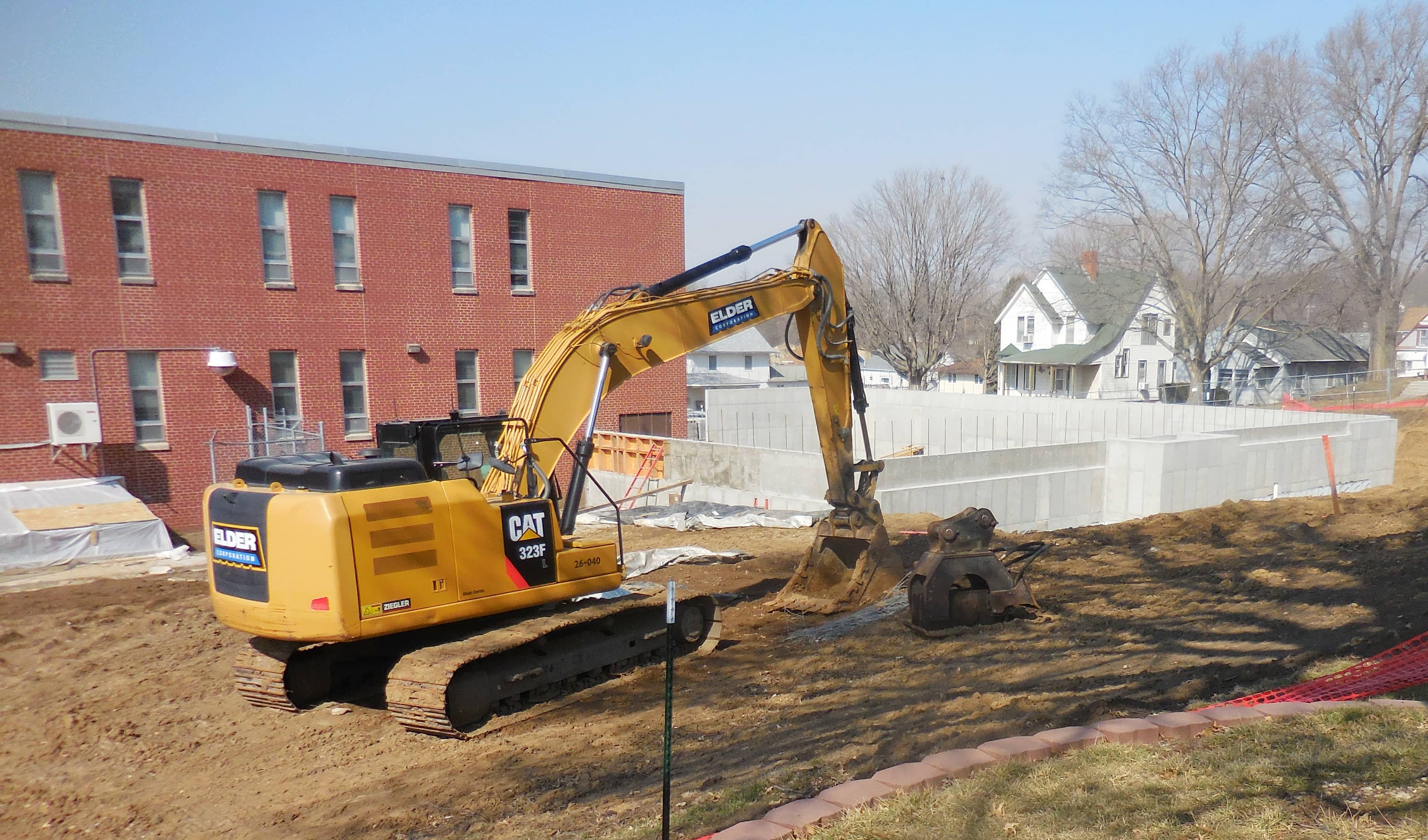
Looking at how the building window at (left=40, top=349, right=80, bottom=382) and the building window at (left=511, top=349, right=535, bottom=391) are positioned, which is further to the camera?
the building window at (left=511, top=349, right=535, bottom=391)

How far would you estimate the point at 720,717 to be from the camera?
7.43 m

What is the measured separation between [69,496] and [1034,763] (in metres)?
17.3

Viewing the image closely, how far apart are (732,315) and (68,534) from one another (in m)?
11.9

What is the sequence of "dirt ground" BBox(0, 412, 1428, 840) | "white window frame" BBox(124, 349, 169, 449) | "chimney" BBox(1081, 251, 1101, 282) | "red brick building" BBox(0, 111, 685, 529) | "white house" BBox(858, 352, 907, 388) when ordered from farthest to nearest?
"white house" BBox(858, 352, 907, 388)
"chimney" BBox(1081, 251, 1101, 282)
"white window frame" BBox(124, 349, 169, 449)
"red brick building" BBox(0, 111, 685, 529)
"dirt ground" BBox(0, 412, 1428, 840)

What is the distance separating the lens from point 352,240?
69.7 ft

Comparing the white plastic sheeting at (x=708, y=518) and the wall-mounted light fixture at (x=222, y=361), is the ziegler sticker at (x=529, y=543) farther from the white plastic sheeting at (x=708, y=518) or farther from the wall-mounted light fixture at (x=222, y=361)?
the wall-mounted light fixture at (x=222, y=361)

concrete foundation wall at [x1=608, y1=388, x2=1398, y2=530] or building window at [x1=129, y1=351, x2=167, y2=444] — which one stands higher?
building window at [x1=129, y1=351, x2=167, y2=444]

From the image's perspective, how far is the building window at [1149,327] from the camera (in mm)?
42569

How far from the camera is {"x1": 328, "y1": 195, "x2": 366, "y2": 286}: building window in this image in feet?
68.9

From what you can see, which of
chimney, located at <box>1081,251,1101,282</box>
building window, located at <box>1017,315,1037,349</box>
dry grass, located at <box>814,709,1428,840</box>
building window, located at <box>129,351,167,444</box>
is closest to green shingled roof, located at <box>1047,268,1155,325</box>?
chimney, located at <box>1081,251,1101,282</box>

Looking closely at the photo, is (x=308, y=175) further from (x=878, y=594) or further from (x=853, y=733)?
(x=853, y=733)

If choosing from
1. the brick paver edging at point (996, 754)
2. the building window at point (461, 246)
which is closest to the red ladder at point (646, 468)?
the building window at point (461, 246)

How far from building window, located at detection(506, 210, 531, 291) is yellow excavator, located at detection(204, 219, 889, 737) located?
13.9 m

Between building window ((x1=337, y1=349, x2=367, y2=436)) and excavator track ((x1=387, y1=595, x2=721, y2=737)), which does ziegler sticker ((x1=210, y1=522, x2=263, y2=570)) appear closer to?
excavator track ((x1=387, y1=595, x2=721, y2=737))
